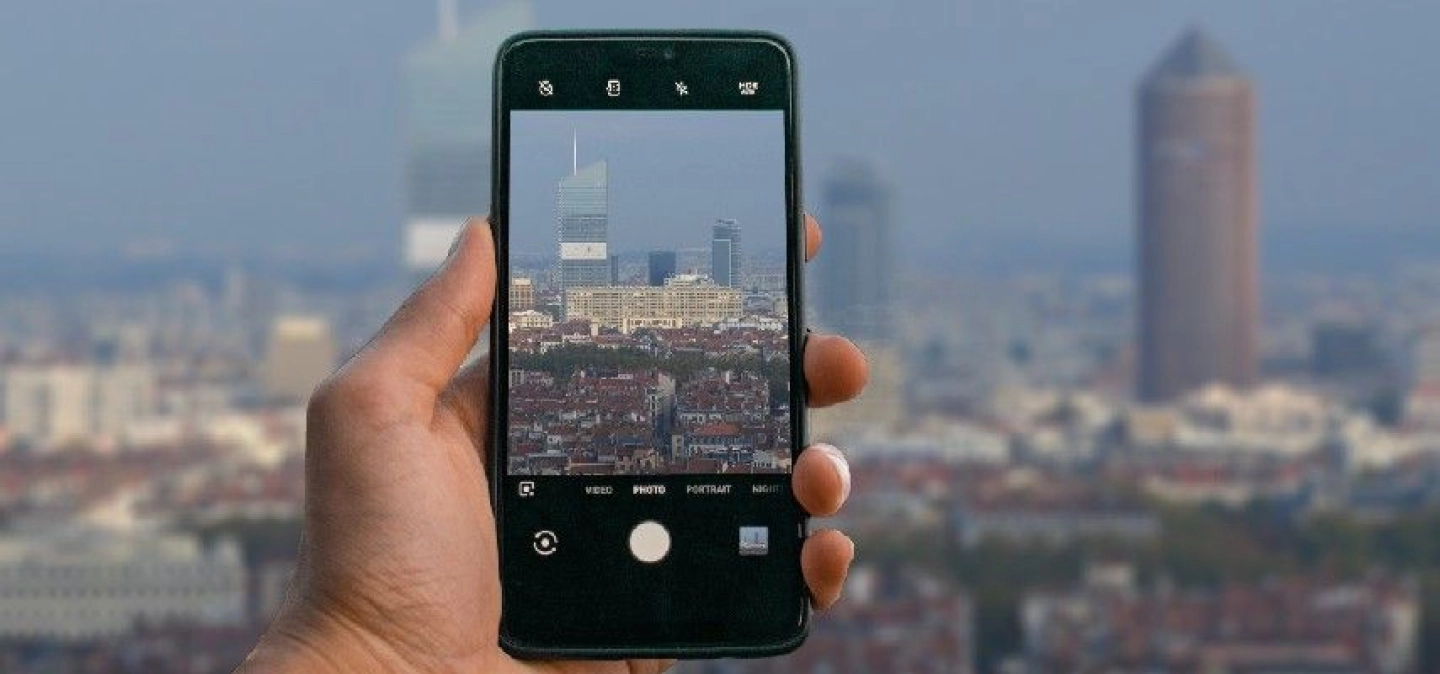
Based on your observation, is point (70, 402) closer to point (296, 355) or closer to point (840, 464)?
point (296, 355)

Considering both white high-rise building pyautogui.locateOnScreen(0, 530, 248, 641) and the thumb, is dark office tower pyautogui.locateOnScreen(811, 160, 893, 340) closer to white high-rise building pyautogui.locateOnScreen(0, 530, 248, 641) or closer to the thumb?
white high-rise building pyautogui.locateOnScreen(0, 530, 248, 641)

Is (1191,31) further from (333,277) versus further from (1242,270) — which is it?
(333,277)

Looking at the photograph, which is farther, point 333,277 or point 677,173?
point 333,277

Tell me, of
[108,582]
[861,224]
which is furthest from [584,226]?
[861,224]

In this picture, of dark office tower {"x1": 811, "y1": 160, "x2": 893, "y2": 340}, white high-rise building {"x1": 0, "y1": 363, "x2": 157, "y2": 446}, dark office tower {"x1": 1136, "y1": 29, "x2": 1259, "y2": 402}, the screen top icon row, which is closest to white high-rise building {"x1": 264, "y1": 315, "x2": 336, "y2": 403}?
white high-rise building {"x1": 0, "y1": 363, "x2": 157, "y2": 446}

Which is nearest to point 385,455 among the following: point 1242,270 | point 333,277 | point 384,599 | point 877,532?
point 384,599

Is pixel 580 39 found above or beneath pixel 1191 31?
beneath

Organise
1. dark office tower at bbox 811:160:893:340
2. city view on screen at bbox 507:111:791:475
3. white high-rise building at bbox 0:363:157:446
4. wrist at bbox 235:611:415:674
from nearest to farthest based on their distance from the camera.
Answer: wrist at bbox 235:611:415:674 < city view on screen at bbox 507:111:791:475 < dark office tower at bbox 811:160:893:340 < white high-rise building at bbox 0:363:157:446

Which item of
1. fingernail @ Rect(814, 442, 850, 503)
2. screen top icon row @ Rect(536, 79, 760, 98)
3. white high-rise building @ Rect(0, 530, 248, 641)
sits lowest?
white high-rise building @ Rect(0, 530, 248, 641)

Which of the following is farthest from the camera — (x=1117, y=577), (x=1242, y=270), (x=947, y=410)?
(x=1242, y=270)
